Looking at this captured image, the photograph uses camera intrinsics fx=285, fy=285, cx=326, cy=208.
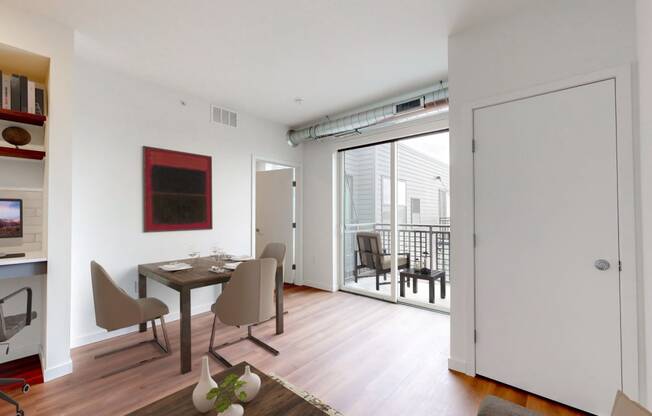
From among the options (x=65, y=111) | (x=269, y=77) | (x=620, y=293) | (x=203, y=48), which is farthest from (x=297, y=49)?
(x=620, y=293)

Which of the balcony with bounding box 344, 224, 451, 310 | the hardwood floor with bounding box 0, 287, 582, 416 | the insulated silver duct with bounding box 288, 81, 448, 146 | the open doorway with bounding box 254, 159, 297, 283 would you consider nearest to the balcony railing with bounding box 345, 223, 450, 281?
the balcony with bounding box 344, 224, 451, 310

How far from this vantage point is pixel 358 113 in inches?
149

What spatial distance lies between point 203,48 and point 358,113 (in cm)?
197

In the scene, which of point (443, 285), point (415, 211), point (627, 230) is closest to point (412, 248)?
point (415, 211)

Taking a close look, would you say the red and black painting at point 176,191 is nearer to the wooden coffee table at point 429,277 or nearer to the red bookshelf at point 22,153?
the red bookshelf at point 22,153

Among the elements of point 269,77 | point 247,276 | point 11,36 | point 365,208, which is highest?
point 269,77

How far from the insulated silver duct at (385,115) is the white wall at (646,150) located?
5.00 ft

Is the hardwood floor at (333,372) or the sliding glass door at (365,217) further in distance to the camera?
the sliding glass door at (365,217)

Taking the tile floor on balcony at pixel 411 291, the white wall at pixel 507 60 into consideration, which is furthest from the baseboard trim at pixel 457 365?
the tile floor on balcony at pixel 411 291

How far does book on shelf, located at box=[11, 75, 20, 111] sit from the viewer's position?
2.17 m

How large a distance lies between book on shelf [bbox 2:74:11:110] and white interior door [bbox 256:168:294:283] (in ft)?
11.2

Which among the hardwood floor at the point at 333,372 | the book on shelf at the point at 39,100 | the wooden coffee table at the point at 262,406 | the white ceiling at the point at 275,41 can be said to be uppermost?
the white ceiling at the point at 275,41

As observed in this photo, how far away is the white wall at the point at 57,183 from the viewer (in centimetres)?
216

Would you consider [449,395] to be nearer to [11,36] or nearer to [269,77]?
[269,77]
